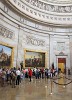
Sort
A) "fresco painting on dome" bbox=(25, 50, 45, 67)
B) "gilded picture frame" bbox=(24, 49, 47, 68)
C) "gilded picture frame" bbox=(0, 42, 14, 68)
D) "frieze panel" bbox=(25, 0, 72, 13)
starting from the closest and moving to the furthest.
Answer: "gilded picture frame" bbox=(0, 42, 14, 68)
"gilded picture frame" bbox=(24, 49, 47, 68)
"fresco painting on dome" bbox=(25, 50, 45, 67)
"frieze panel" bbox=(25, 0, 72, 13)

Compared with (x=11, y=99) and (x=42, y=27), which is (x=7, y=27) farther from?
(x=11, y=99)

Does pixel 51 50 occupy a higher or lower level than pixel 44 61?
higher

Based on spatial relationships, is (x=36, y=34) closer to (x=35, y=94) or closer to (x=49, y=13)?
(x=49, y=13)

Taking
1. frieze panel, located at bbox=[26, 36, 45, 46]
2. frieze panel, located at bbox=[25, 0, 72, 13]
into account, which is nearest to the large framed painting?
frieze panel, located at bbox=[26, 36, 45, 46]

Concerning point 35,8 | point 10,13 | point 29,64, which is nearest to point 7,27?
point 10,13

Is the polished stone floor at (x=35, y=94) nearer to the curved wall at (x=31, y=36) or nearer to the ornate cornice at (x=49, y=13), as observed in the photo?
the curved wall at (x=31, y=36)

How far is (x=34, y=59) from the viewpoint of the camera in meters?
23.6

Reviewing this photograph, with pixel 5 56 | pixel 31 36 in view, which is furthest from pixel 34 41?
pixel 5 56

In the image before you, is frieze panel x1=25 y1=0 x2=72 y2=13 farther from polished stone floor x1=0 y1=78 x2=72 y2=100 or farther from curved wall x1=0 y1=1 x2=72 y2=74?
polished stone floor x1=0 y1=78 x2=72 y2=100

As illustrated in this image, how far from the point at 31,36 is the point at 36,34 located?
131cm

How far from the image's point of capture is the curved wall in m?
18.7

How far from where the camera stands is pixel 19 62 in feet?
68.7

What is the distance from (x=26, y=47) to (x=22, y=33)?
83.1 inches

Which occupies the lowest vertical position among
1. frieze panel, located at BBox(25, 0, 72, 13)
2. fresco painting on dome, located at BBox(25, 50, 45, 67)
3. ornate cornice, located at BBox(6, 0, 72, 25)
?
fresco painting on dome, located at BBox(25, 50, 45, 67)
